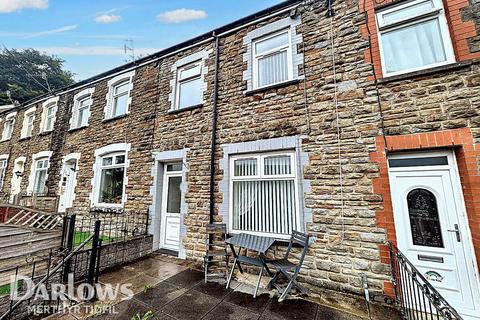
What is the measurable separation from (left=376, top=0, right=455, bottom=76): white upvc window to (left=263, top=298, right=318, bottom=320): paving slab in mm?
4296

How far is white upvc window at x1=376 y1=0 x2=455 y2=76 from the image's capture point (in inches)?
130

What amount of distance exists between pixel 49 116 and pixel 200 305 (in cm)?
1205

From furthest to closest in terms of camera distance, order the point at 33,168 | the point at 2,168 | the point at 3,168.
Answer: the point at 2,168 < the point at 3,168 < the point at 33,168

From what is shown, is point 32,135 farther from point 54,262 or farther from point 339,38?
point 339,38

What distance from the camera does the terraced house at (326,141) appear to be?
2965 millimetres

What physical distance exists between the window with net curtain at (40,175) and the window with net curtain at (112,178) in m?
4.32

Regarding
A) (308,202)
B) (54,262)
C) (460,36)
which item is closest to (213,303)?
(308,202)

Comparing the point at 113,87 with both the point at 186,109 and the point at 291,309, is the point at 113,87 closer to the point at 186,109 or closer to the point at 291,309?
the point at 186,109

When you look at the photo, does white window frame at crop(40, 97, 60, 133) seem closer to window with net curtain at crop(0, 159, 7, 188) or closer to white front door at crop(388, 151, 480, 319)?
window with net curtain at crop(0, 159, 7, 188)

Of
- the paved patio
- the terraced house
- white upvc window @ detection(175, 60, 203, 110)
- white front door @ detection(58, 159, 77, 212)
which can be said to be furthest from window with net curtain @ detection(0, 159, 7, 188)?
the paved patio

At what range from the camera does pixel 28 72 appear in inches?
818

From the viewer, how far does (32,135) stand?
9.74 metres

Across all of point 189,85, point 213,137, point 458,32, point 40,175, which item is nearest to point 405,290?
point 458,32

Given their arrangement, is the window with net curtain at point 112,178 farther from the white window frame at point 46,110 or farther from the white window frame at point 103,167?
the white window frame at point 46,110
